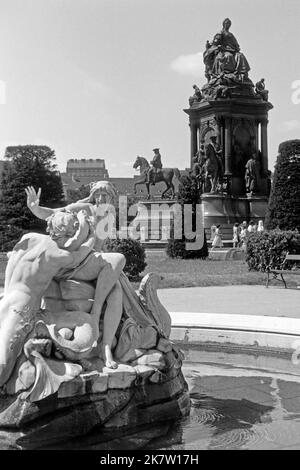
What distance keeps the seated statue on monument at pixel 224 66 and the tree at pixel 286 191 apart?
12.4m

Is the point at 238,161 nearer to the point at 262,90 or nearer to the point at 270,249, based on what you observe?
the point at 262,90

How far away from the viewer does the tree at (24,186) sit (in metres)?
50.9

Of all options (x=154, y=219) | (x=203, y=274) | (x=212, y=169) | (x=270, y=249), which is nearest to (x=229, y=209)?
(x=212, y=169)

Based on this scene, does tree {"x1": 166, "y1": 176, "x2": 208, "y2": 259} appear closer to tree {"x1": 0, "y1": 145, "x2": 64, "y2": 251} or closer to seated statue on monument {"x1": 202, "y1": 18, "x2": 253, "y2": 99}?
seated statue on monument {"x1": 202, "y1": 18, "x2": 253, "y2": 99}

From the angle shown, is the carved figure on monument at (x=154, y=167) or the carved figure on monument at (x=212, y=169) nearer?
the carved figure on monument at (x=212, y=169)

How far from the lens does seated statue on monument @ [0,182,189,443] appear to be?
3.95 metres

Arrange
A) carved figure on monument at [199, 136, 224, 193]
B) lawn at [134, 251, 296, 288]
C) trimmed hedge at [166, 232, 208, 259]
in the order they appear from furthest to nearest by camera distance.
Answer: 1. carved figure on monument at [199, 136, 224, 193]
2. trimmed hedge at [166, 232, 208, 259]
3. lawn at [134, 251, 296, 288]

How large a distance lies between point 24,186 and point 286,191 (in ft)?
108

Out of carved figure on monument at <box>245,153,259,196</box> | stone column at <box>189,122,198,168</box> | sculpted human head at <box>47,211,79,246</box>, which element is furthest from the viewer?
stone column at <box>189,122,198,168</box>

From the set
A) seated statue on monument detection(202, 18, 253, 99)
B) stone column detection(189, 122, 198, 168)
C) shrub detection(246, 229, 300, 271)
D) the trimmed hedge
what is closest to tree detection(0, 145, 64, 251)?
stone column detection(189, 122, 198, 168)

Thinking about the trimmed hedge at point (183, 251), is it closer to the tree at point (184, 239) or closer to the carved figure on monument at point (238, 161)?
the tree at point (184, 239)

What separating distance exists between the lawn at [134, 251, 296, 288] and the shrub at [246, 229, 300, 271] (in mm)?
519

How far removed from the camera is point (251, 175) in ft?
127

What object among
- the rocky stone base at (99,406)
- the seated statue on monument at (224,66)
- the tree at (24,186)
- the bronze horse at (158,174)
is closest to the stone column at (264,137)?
the seated statue on monument at (224,66)
